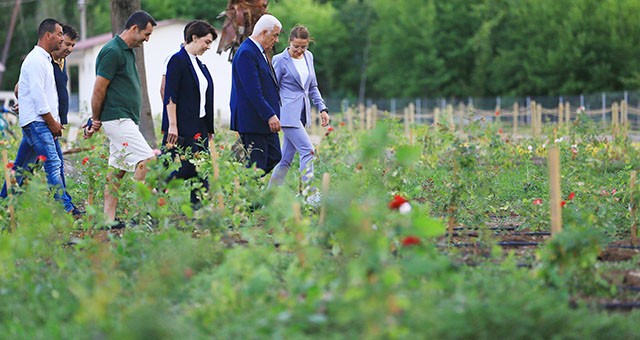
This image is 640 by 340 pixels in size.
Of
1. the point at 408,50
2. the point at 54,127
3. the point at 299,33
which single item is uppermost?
the point at 408,50

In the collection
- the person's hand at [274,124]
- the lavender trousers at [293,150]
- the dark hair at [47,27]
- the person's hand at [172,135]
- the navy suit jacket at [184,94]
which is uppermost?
the dark hair at [47,27]

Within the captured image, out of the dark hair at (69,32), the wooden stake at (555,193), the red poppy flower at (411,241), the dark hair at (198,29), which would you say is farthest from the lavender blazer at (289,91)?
the red poppy flower at (411,241)

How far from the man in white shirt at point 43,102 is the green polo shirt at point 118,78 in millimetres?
657

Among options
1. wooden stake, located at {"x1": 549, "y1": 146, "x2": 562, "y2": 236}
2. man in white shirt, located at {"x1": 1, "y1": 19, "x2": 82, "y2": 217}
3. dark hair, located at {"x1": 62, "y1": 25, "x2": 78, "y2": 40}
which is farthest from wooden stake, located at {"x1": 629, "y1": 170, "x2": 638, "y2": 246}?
dark hair, located at {"x1": 62, "y1": 25, "x2": 78, "y2": 40}

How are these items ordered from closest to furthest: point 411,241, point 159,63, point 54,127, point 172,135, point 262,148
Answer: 1. point 411,241
2. point 172,135
3. point 54,127
4. point 262,148
5. point 159,63

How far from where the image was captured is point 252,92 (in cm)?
795

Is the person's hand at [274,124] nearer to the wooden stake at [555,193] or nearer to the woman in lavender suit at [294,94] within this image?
the woman in lavender suit at [294,94]

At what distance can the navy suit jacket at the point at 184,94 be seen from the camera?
25.8ft

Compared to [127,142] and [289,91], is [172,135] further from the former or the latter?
[289,91]

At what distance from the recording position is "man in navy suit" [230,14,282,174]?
793 cm

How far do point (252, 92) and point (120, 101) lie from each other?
106 cm

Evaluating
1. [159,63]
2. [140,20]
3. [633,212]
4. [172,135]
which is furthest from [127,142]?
[159,63]

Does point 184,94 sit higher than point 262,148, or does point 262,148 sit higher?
point 184,94

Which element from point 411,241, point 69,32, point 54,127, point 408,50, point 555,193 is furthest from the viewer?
point 408,50
